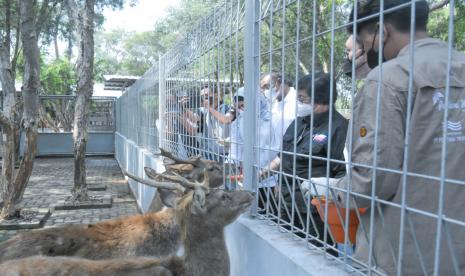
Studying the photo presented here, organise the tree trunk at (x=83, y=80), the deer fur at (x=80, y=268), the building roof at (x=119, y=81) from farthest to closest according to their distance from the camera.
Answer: the building roof at (x=119, y=81), the tree trunk at (x=83, y=80), the deer fur at (x=80, y=268)

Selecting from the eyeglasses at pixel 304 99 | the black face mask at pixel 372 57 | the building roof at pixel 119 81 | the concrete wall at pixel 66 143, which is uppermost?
the building roof at pixel 119 81

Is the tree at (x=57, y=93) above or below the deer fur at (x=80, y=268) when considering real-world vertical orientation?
above

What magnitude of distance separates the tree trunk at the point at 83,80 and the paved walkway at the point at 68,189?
913mm

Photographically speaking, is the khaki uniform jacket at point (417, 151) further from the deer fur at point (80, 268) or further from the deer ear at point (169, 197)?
the deer ear at point (169, 197)

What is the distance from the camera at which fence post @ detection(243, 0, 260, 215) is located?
3695 millimetres

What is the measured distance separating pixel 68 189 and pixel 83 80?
12.9 feet

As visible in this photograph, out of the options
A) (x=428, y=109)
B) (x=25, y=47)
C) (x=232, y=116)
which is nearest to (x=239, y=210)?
(x=232, y=116)

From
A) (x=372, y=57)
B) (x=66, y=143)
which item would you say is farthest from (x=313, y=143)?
(x=66, y=143)

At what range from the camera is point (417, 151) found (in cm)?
205

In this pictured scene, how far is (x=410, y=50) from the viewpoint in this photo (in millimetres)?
1994

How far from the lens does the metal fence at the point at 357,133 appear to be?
1992mm

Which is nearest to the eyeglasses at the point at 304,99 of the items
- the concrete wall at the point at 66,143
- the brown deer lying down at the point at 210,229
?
the brown deer lying down at the point at 210,229

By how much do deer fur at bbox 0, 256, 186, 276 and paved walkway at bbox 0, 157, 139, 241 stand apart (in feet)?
17.2

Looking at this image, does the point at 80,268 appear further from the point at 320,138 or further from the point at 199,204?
the point at 320,138
